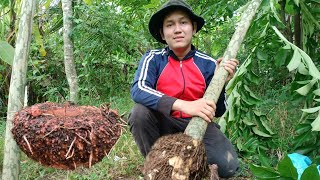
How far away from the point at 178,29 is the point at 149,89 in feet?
1.30

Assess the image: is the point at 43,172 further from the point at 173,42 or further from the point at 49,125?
the point at 49,125

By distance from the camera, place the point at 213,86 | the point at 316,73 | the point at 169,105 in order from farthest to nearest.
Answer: the point at 316,73
the point at 169,105
the point at 213,86

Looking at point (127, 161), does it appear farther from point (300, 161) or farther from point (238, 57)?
point (238, 57)

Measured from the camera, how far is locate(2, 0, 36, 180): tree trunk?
156cm

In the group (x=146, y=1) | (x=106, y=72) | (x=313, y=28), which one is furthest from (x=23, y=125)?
(x=106, y=72)

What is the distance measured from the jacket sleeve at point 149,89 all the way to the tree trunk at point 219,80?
0.28 metres

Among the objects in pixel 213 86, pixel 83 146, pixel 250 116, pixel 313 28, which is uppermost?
pixel 313 28

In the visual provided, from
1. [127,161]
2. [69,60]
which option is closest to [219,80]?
[69,60]

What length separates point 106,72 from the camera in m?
5.17

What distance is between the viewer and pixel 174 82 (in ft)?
8.02

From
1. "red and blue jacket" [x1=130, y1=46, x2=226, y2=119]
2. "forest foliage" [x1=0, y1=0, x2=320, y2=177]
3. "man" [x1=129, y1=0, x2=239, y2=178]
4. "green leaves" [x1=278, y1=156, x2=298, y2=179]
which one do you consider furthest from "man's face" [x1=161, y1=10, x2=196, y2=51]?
"green leaves" [x1=278, y1=156, x2=298, y2=179]

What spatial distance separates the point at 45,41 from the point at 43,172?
2.69 meters

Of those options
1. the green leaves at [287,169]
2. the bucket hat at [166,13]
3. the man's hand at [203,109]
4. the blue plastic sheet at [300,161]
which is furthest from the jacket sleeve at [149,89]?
the blue plastic sheet at [300,161]

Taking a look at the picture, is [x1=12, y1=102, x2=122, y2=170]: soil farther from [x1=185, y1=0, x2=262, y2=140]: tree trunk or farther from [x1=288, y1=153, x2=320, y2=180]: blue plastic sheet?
[x1=288, y1=153, x2=320, y2=180]: blue plastic sheet
